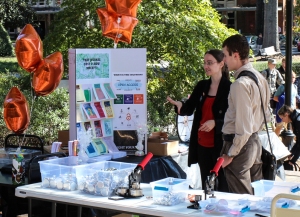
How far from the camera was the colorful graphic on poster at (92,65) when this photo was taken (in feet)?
20.8

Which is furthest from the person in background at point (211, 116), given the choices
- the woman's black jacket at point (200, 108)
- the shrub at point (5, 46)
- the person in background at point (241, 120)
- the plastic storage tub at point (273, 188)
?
the shrub at point (5, 46)

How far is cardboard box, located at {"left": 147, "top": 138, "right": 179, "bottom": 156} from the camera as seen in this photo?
21.9 feet

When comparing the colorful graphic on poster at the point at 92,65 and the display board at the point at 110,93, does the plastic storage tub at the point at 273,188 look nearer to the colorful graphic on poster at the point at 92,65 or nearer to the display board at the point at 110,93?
the display board at the point at 110,93

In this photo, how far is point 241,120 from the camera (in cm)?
486

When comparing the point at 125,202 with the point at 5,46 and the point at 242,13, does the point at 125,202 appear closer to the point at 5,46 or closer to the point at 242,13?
the point at 5,46

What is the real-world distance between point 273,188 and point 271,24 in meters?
31.2

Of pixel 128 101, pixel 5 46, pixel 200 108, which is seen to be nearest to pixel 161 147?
pixel 128 101

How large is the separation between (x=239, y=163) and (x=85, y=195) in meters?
1.34

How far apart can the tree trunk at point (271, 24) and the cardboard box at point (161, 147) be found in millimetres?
27798

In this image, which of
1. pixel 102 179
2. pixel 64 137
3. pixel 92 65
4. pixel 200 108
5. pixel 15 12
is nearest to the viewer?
pixel 102 179

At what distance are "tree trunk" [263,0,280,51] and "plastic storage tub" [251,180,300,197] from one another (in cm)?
3007

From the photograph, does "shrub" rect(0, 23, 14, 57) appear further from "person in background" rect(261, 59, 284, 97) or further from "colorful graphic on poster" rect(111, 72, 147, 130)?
"colorful graphic on poster" rect(111, 72, 147, 130)

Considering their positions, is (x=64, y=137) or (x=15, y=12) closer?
(x=64, y=137)

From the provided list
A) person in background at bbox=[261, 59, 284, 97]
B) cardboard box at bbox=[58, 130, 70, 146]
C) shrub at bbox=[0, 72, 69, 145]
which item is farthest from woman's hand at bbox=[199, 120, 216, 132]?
person in background at bbox=[261, 59, 284, 97]
